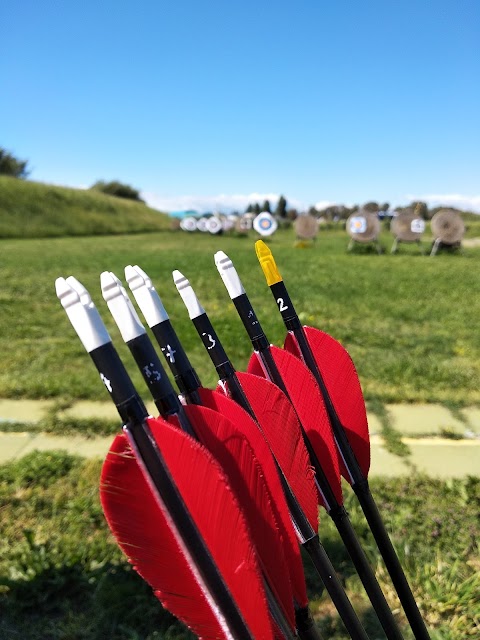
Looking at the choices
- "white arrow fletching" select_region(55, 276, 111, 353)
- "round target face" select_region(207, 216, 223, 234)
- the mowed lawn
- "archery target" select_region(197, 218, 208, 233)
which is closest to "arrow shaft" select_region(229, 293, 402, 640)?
"white arrow fletching" select_region(55, 276, 111, 353)

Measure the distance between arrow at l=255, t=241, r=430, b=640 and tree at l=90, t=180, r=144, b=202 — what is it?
43697mm

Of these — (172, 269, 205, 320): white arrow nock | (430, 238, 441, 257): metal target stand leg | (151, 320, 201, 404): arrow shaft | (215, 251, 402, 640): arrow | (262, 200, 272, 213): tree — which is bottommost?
(430, 238, 441, 257): metal target stand leg

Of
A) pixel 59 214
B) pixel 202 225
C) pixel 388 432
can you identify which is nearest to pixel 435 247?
pixel 388 432

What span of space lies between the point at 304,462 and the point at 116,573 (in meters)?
1.09

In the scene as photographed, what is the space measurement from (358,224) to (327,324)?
9.19 meters

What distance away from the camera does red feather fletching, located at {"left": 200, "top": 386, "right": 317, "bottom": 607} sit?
31.0 inches

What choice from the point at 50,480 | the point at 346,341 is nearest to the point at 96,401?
the point at 50,480

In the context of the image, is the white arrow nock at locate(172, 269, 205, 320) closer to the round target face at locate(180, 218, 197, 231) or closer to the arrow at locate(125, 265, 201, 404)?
the arrow at locate(125, 265, 201, 404)

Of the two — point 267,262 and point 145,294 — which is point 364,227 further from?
point 145,294

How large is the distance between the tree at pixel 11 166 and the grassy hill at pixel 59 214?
8.18 meters

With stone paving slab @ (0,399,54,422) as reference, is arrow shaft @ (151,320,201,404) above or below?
above

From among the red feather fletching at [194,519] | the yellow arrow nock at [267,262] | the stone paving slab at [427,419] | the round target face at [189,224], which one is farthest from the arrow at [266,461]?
the round target face at [189,224]

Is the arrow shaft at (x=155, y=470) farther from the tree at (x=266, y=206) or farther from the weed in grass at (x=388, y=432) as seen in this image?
the tree at (x=266, y=206)

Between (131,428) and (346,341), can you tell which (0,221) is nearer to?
(346,341)
